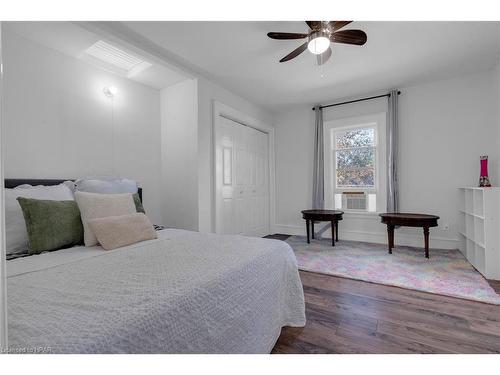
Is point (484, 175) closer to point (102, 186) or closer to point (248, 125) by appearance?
point (248, 125)

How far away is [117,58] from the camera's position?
2592 millimetres

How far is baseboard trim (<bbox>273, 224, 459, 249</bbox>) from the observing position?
3.51 m

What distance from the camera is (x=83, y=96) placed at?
2.48 m

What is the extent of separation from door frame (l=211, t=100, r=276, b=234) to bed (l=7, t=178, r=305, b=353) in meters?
1.65

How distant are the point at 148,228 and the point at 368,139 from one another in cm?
383

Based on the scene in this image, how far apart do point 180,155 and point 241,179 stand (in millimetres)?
1209

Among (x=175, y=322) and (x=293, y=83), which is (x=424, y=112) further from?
(x=175, y=322)

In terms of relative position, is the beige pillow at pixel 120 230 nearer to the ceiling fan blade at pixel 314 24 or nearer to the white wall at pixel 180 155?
the white wall at pixel 180 155

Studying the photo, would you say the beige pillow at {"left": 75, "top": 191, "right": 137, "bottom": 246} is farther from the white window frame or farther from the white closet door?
the white window frame

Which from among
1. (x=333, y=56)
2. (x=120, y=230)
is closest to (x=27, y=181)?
(x=120, y=230)

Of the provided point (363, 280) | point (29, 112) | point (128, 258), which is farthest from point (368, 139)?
point (29, 112)

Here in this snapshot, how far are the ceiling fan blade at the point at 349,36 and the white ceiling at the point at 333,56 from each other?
0.19 meters

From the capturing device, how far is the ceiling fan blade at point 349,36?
2053mm

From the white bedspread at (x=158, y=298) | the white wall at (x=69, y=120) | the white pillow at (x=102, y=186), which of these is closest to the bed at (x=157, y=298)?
the white bedspread at (x=158, y=298)
